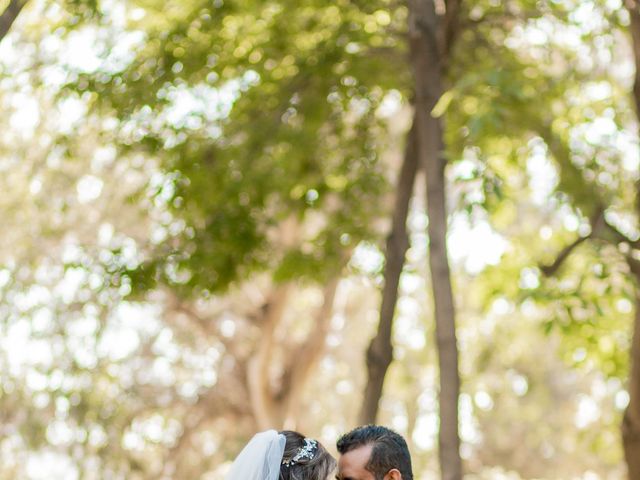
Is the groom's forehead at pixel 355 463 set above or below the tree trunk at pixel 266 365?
above

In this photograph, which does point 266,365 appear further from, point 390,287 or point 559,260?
point 559,260

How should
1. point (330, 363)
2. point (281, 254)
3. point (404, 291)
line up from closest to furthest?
point (281, 254), point (404, 291), point (330, 363)

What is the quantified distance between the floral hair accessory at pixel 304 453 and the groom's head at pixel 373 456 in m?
0.17

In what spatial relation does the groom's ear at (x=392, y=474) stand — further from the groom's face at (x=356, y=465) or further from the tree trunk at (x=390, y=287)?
the tree trunk at (x=390, y=287)

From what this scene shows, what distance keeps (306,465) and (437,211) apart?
3931mm

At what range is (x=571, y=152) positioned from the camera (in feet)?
37.3

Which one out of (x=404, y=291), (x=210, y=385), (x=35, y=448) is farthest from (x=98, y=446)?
(x=404, y=291)

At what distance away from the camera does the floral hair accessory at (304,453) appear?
18.8 feet

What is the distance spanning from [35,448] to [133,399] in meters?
2.27

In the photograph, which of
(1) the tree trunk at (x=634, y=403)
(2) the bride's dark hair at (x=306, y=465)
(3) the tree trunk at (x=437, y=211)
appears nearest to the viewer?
(2) the bride's dark hair at (x=306, y=465)

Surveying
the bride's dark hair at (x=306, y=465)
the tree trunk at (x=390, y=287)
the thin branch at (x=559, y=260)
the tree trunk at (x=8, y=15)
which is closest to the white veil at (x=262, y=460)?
the bride's dark hair at (x=306, y=465)

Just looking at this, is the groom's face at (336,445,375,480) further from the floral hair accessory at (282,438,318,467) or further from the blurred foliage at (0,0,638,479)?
the blurred foliage at (0,0,638,479)

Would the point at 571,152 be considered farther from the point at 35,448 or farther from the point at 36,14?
the point at 35,448

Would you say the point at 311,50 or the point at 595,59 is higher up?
the point at 311,50
